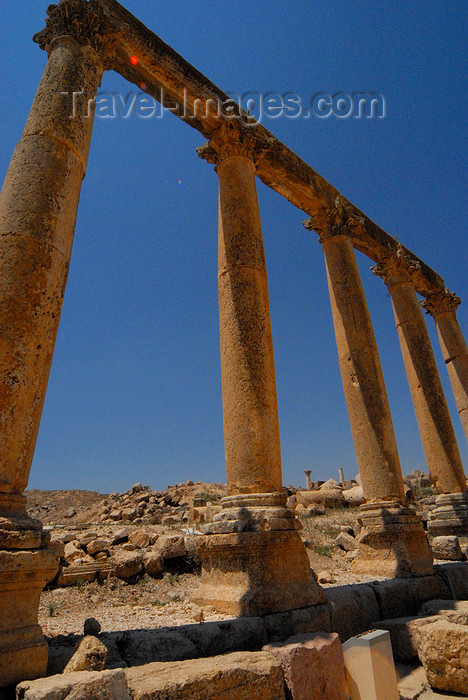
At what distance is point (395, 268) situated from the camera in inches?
523

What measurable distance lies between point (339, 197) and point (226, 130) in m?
4.26

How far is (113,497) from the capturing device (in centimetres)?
2798

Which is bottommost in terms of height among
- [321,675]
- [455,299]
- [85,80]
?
[321,675]

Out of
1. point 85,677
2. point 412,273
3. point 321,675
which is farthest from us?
point 412,273

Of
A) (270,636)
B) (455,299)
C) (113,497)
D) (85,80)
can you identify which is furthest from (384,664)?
(113,497)

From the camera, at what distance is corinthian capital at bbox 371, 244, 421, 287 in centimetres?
1324

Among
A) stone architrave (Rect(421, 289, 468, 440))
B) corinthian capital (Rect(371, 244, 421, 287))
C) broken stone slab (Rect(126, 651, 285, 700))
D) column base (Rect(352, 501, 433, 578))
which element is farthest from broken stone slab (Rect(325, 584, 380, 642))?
stone architrave (Rect(421, 289, 468, 440))

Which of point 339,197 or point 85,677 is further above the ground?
point 339,197

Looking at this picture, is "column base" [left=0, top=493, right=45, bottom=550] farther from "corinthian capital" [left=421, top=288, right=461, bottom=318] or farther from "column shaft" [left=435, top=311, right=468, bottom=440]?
"corinthian capital" [left=421, top=288, right=461, bottom=318]

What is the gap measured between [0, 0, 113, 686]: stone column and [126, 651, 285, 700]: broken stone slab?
843mm

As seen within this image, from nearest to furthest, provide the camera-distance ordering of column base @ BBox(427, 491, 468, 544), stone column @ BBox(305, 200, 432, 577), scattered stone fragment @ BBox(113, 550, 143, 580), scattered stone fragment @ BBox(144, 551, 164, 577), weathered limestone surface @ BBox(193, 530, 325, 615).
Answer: weathered limestone surface @ BBox(193, 530, 325, 615)
stone column @ BBox(305, 200, 432, 577)
scattered stone fragment @ BBox(113, 550, 143, 580)
scattered stone fragment @ BBox(144, 551, 164, 577)
column base @ BBox(427, 491, 468, 544)

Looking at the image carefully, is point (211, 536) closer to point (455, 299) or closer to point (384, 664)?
point (384, 664)

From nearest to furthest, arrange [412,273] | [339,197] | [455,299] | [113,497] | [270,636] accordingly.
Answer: [270,636] < [339,197] < [412,273] < [455,299] < [113,497]

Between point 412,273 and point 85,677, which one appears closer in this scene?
point 85,677
